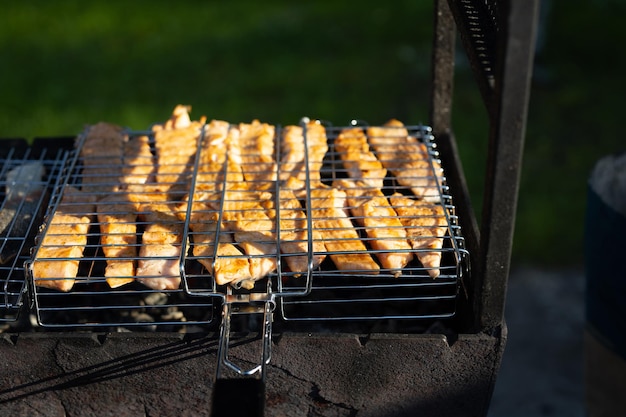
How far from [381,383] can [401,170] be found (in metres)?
1.03

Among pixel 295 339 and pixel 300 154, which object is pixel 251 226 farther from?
pixel 300 154

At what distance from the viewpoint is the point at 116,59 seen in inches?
308

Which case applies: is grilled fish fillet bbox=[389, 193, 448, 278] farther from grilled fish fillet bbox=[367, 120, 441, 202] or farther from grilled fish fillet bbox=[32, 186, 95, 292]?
grilled fish fillet bbox=[32, 186, 95, 292]

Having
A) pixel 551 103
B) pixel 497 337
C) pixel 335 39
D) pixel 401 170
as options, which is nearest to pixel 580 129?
pixel 551 103

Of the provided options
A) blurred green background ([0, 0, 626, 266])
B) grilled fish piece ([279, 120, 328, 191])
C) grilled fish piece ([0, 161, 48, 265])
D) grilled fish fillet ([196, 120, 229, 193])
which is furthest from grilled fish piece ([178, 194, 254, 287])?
blurred green background ([0, 0, 626, 266])

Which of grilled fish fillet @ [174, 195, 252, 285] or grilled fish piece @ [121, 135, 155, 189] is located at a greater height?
grilled fish piece @ [121, 135, 155, 189]

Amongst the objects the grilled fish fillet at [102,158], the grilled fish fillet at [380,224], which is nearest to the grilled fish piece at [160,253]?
the grilled fish fillet at [102,158]

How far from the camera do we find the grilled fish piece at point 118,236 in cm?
261

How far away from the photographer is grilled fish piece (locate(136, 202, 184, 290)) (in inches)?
102

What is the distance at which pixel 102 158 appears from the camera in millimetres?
3324

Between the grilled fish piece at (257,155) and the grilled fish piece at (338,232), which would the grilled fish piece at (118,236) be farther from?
the grilled fish piece at (338,232)

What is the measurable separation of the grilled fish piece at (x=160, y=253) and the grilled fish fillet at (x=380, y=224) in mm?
720

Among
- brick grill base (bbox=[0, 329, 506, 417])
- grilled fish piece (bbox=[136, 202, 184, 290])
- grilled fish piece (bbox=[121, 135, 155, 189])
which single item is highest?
grilled fish piece (bbox=[121, 135, 155, 189])

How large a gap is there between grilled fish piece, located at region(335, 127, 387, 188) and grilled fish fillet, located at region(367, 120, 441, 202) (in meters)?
0.04
